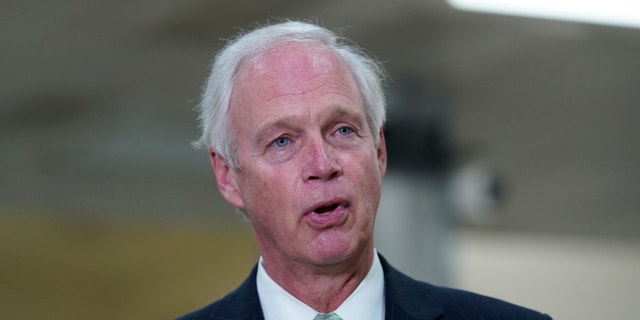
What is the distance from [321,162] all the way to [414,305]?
0.97ft

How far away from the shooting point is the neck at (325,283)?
219cm

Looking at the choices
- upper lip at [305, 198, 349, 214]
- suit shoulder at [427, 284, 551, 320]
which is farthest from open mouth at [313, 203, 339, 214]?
suit shoulder at [427, 284, 551, 320]

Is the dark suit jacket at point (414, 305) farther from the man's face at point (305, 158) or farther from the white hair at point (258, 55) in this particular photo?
the white hair at point (258, 55)

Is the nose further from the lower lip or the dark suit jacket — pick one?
the dark suit jacket

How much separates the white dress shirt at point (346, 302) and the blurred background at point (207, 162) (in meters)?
2.19

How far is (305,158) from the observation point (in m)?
2.15

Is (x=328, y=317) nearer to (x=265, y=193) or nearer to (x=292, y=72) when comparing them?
(x=265, y=193)

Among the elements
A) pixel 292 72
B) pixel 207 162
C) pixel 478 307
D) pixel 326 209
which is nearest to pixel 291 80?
pixel 292 72

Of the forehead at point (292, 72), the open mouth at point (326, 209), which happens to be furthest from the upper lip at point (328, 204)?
the forehead at point (292, 72)

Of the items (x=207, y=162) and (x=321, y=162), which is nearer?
(x=321, y=162)

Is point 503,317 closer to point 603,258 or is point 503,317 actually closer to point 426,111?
point 426,111

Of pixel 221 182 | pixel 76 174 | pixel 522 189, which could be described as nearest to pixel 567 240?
pixel 522 189

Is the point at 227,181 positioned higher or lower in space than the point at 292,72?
lower

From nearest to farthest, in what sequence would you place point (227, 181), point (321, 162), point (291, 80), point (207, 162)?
point (321, 162) → point (291, 80) → point (227, 181) → point (207, 162)
